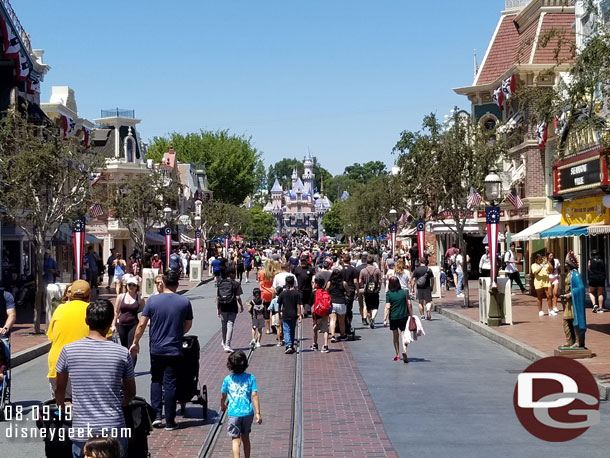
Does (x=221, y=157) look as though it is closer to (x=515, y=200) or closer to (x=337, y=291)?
(x=515, y=200)

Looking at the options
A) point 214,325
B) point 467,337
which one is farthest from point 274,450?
point 214,325

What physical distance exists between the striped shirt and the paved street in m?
2.84

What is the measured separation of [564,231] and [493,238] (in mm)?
2572

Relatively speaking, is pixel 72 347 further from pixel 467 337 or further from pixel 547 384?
pixel 467 337

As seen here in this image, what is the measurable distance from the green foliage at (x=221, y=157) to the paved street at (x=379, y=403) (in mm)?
70669

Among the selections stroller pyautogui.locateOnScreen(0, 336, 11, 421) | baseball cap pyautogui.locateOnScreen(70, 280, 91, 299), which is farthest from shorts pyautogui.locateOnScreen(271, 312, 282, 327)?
baseball cap pyautogui.locateOnScreen(70, 280, 91, 299)

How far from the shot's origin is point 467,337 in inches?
789

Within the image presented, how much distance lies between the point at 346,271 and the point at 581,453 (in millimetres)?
11929

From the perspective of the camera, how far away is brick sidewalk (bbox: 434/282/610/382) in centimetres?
1445

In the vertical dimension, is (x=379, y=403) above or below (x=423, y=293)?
below

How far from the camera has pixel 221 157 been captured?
8906 cm

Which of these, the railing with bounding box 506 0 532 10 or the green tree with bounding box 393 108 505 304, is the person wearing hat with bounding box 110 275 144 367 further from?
the railing with bounding box 506 0 532 10

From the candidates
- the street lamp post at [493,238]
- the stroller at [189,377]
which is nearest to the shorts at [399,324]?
the stroller at [189,377]

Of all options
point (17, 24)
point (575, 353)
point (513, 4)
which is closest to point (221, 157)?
point (513, 4)
